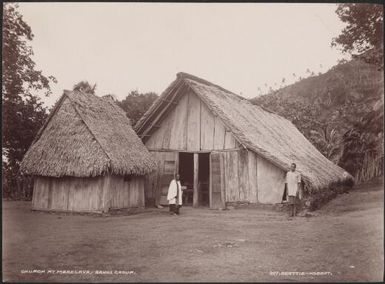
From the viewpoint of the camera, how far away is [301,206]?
13320mm

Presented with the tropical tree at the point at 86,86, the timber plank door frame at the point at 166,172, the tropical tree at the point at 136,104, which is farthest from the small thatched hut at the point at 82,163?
the tropical tree at the point at 136,104

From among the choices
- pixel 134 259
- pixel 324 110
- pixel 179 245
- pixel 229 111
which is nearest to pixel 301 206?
pixel 229 111

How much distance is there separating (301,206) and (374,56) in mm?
5279

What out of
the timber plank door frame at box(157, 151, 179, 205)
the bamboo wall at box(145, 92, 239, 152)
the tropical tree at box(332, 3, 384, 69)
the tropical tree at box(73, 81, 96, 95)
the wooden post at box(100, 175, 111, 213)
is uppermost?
the tropical tree at box(73, 81, 96, 95)

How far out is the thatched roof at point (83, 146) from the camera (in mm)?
13164

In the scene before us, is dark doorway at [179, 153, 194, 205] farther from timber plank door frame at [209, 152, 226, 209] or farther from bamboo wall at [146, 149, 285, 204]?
timber plank door frame at [209, 152, 226, 209]

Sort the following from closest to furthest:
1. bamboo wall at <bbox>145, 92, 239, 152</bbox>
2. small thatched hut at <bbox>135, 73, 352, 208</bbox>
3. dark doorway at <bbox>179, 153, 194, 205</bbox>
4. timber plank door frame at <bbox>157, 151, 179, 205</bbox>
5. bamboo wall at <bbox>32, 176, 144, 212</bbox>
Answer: bamboo wall at <bbox>32, 176, 144, 212</bbox>
small thatched hut at <bbox>135, 73, 352, 208</bbox>
bamboo wall at <bbox>145, 92, 239, 152</bbox>
timber plank door frame at <bbox>157, 151, 179, 205</bbox>
dark doorway at <bbox>179, 153, 194, 205</bbox>

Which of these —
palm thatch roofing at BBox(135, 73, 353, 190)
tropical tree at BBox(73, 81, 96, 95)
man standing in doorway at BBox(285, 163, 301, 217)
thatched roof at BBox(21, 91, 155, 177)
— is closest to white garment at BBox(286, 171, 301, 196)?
man standing in doorway at BBox(285, 163, 301, 217)

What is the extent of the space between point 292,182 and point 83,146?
6336 mm

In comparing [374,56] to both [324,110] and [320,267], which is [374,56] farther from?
[324,110]

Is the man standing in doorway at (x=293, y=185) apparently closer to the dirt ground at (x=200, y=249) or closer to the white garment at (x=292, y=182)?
the white garment at (x=292, y=182)

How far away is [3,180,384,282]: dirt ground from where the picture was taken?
7016 mm

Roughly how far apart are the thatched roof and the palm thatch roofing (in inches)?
66.6

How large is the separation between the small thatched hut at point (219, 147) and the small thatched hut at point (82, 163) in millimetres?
1637
